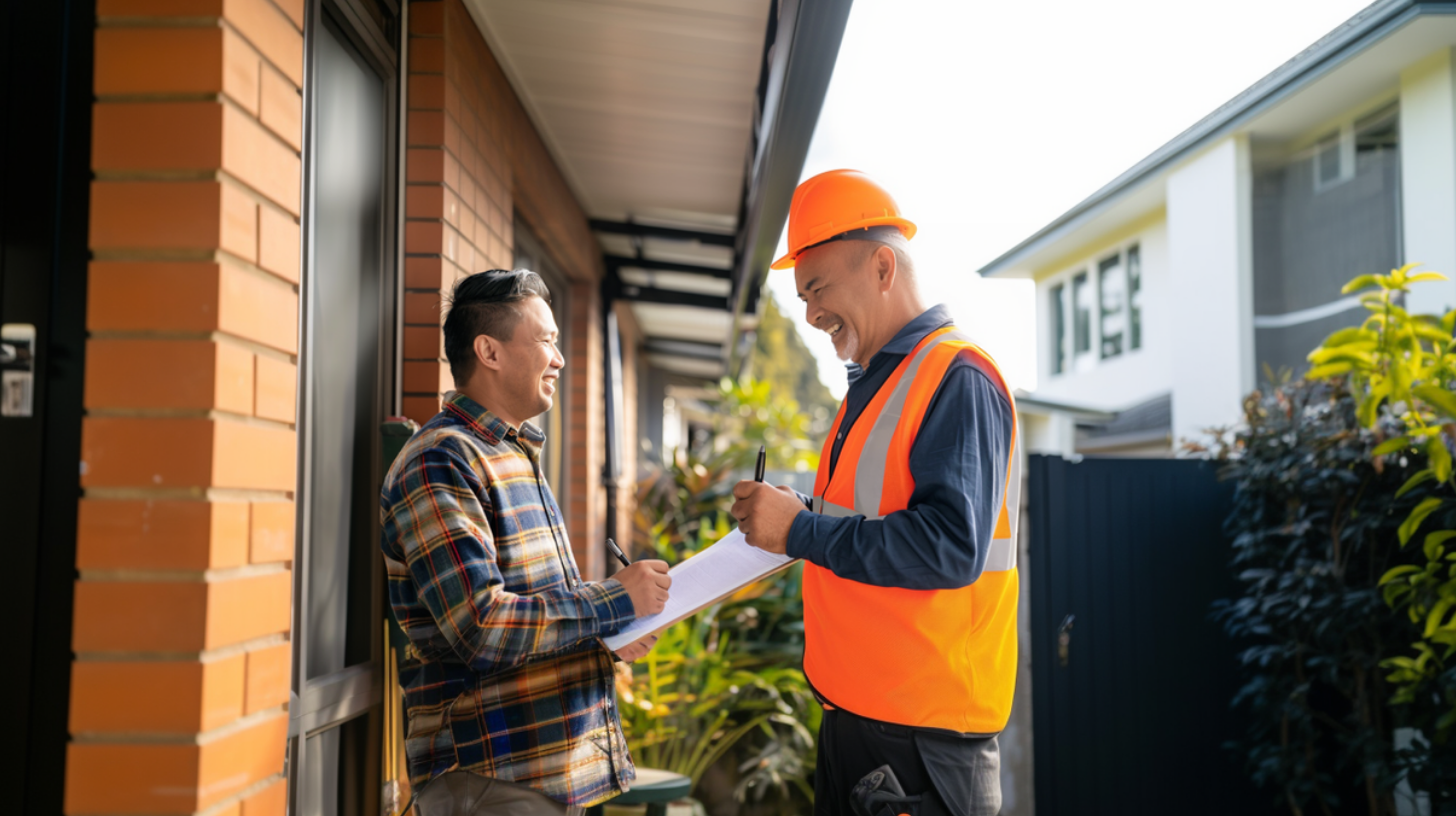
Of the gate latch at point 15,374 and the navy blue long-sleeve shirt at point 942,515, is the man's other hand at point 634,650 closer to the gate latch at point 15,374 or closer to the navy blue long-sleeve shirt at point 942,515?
the navy blue long-sleeve shirt at point 942,515

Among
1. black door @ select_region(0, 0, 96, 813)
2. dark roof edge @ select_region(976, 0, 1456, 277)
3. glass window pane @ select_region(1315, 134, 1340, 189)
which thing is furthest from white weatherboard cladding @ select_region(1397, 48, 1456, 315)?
black door @ select_region(0, 0, 96, 813)

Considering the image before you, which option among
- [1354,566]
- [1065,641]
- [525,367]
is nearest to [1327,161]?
[1354,566]

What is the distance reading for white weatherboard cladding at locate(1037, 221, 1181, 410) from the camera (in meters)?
14.2

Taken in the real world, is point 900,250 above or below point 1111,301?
below

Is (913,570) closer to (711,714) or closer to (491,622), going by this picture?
(491,622)

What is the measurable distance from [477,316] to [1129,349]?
15065mm

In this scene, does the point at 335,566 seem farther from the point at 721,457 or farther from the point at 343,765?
the point at 721,457

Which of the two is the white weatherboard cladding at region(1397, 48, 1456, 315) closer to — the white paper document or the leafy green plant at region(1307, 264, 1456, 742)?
the leafy green plant at region(1307, 264, 1456, 742)

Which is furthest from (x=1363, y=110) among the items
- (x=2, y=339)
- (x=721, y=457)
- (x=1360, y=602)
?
(x=2, y=339)

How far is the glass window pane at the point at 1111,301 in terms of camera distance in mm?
15539

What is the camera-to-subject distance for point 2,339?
137 cm

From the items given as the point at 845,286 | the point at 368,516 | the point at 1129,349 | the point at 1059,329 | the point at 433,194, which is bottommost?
the point at 368,516

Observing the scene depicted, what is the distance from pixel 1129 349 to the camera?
50.1ft

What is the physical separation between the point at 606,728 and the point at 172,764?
2.43 feet
